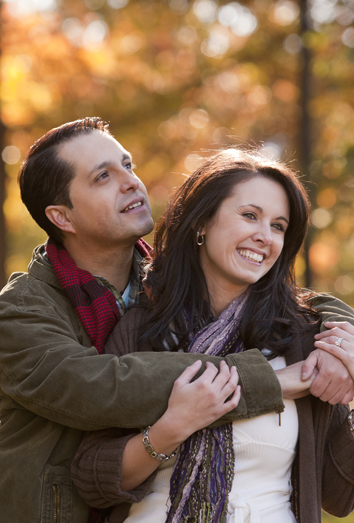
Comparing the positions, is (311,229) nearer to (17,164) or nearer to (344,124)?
(344,124)

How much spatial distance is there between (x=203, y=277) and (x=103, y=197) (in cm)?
72

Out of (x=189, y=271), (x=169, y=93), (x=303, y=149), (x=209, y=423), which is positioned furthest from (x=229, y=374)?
(x=169, y=93)

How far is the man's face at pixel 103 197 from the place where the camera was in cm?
317

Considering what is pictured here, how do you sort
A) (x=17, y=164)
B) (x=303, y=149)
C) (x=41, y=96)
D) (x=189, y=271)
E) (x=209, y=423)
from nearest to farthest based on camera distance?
(x=209, y=423)
(x=189, y=271)
(x=303, y=149)
(x=41, y=96)
(x=17, y=164)

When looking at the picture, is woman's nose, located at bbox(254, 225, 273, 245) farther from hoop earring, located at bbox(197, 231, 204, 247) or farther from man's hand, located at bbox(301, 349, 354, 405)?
man's hand, located at bbox(301, 349, 354, 405)

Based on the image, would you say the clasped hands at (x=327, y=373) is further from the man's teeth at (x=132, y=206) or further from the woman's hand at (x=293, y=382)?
the man's teeth at (x=132, y=206)

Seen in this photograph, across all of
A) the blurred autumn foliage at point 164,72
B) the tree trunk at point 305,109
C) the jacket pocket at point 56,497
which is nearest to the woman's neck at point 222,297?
the jacket pocket at point 56,497

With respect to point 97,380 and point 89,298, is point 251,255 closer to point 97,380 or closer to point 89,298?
point 89,298

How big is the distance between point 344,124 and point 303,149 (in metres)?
0.97

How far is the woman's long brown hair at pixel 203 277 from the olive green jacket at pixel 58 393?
12.5 inches

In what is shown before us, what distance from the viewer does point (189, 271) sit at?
2.94 m

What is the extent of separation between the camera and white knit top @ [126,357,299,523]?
95.4 inches

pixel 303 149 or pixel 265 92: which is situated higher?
pixel 265 92

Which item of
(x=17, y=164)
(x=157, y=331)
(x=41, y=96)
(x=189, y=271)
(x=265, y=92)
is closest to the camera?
(x=157, y=331)
